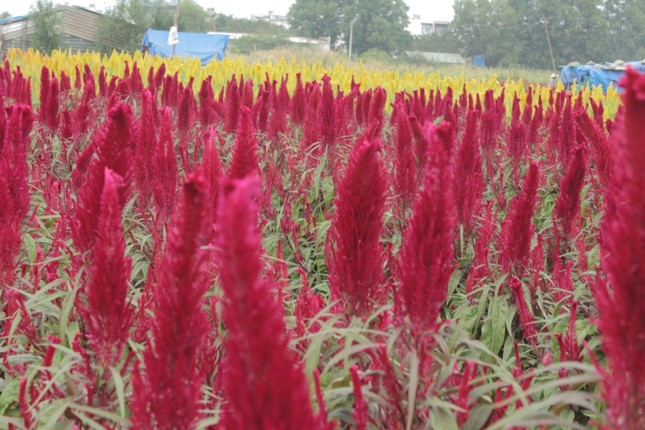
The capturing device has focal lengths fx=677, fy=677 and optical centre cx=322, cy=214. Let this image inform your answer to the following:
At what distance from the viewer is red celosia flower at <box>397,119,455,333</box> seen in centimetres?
100

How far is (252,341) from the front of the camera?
604 mm

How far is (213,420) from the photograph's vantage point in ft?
3.67

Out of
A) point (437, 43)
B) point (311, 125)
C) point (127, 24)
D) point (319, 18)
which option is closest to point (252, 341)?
point (311, 125)

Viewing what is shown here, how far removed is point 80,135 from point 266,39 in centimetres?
6579

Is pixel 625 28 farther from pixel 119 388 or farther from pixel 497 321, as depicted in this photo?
pixel 119 388

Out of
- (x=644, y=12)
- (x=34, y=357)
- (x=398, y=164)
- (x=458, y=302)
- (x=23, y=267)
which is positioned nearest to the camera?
(x=34, y=357)

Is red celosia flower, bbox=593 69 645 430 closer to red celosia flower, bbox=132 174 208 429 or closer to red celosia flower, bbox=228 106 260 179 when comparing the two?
red celosia flower, bbox=132 174 208 429

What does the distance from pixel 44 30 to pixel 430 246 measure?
36550mm

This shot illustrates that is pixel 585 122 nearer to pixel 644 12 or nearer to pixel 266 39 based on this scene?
pixel 266 39

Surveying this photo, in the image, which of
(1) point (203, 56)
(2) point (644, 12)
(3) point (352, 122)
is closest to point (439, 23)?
(2) point (644, 12)

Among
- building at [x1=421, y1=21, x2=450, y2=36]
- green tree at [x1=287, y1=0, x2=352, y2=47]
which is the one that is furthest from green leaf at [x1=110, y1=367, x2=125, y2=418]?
building at [x1=421, y1=21, x2=450, y2=36]

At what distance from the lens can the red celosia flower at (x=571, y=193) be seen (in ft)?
6.63

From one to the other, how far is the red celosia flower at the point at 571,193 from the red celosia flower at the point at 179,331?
146 cm

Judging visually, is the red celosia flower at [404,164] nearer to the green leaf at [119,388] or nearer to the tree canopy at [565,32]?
the green leaf at [119,388]
